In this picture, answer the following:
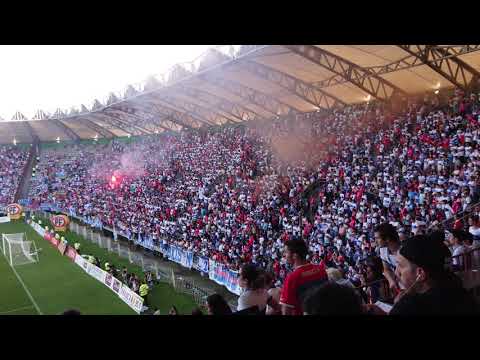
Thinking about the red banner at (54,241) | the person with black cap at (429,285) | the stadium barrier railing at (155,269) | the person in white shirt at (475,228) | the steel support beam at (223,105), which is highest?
the steel support beam at (223,105)

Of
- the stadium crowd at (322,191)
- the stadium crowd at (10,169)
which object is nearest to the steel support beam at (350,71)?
the stadium crowd at (322,191)

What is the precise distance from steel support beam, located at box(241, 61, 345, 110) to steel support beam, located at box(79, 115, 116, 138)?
27565mm

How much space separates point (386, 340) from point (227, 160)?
25431mm

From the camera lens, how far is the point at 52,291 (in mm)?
17188

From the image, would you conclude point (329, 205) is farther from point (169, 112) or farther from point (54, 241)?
point (169, 112)

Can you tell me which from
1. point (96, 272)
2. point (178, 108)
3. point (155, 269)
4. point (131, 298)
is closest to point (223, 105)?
point (178, 108)

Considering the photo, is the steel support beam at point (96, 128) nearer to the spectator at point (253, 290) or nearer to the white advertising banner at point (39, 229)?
the white advertising banner at point (39, 229)

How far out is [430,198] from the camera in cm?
1223

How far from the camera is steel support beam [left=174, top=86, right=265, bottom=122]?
25703 millimetres

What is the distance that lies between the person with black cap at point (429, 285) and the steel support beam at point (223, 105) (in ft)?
75.8

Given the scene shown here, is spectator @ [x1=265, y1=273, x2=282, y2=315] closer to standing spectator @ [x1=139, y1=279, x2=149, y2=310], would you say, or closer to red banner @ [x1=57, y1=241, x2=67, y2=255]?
standing spectator @ [x1=139, y1=279, x2=149, y2=310]

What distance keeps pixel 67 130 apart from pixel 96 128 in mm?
5485

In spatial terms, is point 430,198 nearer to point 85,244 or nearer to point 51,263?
point 51,263

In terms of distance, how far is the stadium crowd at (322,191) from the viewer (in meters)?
11.3
